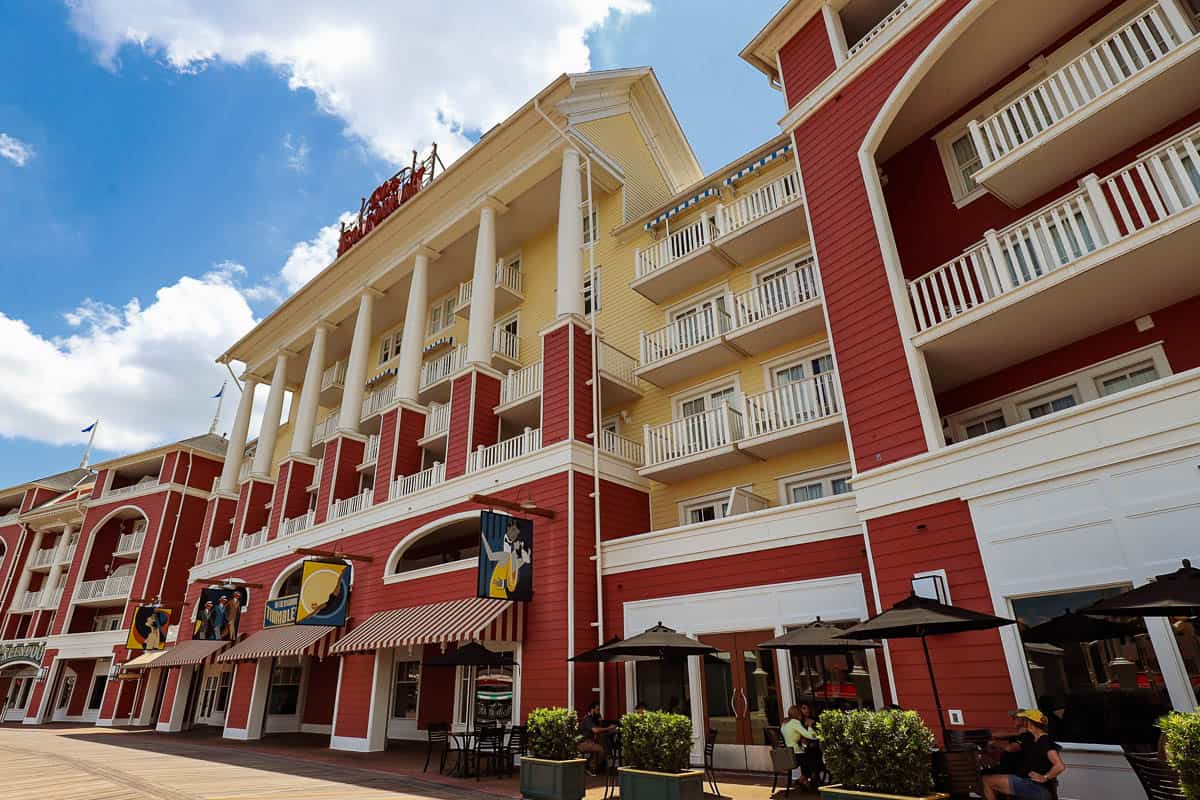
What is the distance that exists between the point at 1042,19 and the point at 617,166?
12516mm

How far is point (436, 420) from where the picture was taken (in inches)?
841

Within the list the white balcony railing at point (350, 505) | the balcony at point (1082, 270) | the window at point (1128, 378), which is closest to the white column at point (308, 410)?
the white balcony railing at point (350, 505)

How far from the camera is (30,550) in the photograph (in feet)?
132

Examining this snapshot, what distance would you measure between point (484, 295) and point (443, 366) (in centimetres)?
426

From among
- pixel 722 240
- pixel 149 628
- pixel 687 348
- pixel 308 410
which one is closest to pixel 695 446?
pixel 687 348

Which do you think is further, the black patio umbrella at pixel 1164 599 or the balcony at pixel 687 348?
the balcony at pixel 687 348

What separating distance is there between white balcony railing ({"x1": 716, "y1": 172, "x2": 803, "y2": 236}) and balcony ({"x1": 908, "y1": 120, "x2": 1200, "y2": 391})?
5.80 m

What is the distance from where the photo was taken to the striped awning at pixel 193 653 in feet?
76.6

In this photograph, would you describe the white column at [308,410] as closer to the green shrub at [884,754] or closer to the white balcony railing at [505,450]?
the white balcony railing at [505,450]

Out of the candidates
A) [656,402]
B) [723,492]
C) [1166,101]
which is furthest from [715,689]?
[1166,101]

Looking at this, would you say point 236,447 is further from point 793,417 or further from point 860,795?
point 860,795

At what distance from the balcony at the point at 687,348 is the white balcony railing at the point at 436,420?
7075 mm

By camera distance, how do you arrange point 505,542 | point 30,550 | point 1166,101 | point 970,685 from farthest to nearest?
point 30,550 < point 505,542 < point 1166,101 < point 970,685

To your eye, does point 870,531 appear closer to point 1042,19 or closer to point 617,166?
point 1042,19
